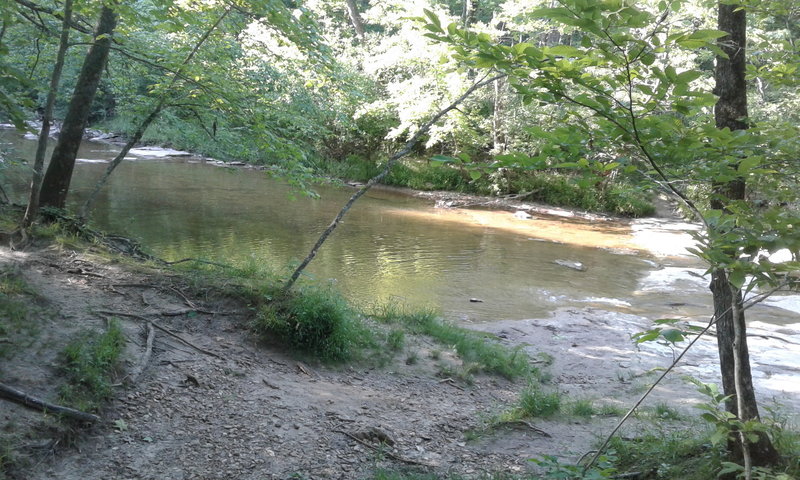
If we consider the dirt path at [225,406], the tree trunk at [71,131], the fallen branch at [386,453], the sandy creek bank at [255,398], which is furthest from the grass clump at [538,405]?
the tree trunk at [71,131]

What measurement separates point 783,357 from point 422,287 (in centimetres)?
622

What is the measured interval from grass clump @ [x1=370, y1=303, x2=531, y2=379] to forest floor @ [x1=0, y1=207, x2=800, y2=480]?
0.77 ft

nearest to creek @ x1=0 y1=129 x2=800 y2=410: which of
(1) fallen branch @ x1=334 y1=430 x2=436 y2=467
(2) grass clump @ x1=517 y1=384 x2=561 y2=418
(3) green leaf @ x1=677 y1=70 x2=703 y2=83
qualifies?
(2) grass clump @ x1=517 y1=384 x2=561 y2=418

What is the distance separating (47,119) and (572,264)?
38.7 ft

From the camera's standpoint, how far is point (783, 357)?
8320mm

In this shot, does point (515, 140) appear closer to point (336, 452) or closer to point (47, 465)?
point (336, 452)

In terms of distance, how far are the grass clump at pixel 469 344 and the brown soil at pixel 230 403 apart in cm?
22

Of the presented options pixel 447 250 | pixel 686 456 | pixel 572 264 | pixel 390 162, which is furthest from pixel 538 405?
pixel 447 250

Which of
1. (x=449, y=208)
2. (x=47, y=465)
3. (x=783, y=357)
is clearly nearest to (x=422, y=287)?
(x=783, y=357)

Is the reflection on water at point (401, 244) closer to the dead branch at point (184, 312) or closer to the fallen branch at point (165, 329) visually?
the dead branch at point (184, 312)

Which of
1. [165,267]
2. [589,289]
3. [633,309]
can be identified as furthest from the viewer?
[589,289]

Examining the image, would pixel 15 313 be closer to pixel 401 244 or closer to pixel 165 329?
pixel 165 329

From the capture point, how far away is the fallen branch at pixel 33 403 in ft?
12.7

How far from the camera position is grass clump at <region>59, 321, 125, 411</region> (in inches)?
165
